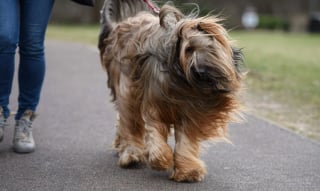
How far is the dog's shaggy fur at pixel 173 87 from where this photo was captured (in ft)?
14.3

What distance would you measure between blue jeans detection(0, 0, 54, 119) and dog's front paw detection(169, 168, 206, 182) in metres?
1.65

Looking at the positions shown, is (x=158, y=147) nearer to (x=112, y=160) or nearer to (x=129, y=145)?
(x=129, y=145)

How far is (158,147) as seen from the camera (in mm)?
4645

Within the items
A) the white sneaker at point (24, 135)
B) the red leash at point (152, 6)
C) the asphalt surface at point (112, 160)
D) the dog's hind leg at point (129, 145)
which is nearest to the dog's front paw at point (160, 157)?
the asphalt surface at point (112, 160)

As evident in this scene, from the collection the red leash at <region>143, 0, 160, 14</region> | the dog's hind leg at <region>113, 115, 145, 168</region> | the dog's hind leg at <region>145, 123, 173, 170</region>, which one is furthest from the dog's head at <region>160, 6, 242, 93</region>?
the red leash at <region>143, 0, 160, 14</region>

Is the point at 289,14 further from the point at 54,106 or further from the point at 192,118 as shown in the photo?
the point at 192,118

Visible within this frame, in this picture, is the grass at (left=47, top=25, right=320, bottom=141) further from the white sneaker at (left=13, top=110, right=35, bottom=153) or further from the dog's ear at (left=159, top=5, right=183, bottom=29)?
the white sneaker at (left=13, top=110, right=35, bottom=153)

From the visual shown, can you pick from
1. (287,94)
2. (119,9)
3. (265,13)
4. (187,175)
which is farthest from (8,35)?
(265,13)

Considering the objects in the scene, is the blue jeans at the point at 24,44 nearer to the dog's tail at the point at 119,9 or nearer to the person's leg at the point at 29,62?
the person's leg at the point at 29,62

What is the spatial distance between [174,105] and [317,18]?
43089mm

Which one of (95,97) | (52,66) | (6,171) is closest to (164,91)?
(6,171)

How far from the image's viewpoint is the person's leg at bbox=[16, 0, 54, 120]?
17.3 feet

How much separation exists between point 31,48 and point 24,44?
0.07 meters

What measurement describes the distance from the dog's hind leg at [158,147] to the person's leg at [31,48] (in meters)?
1.33
